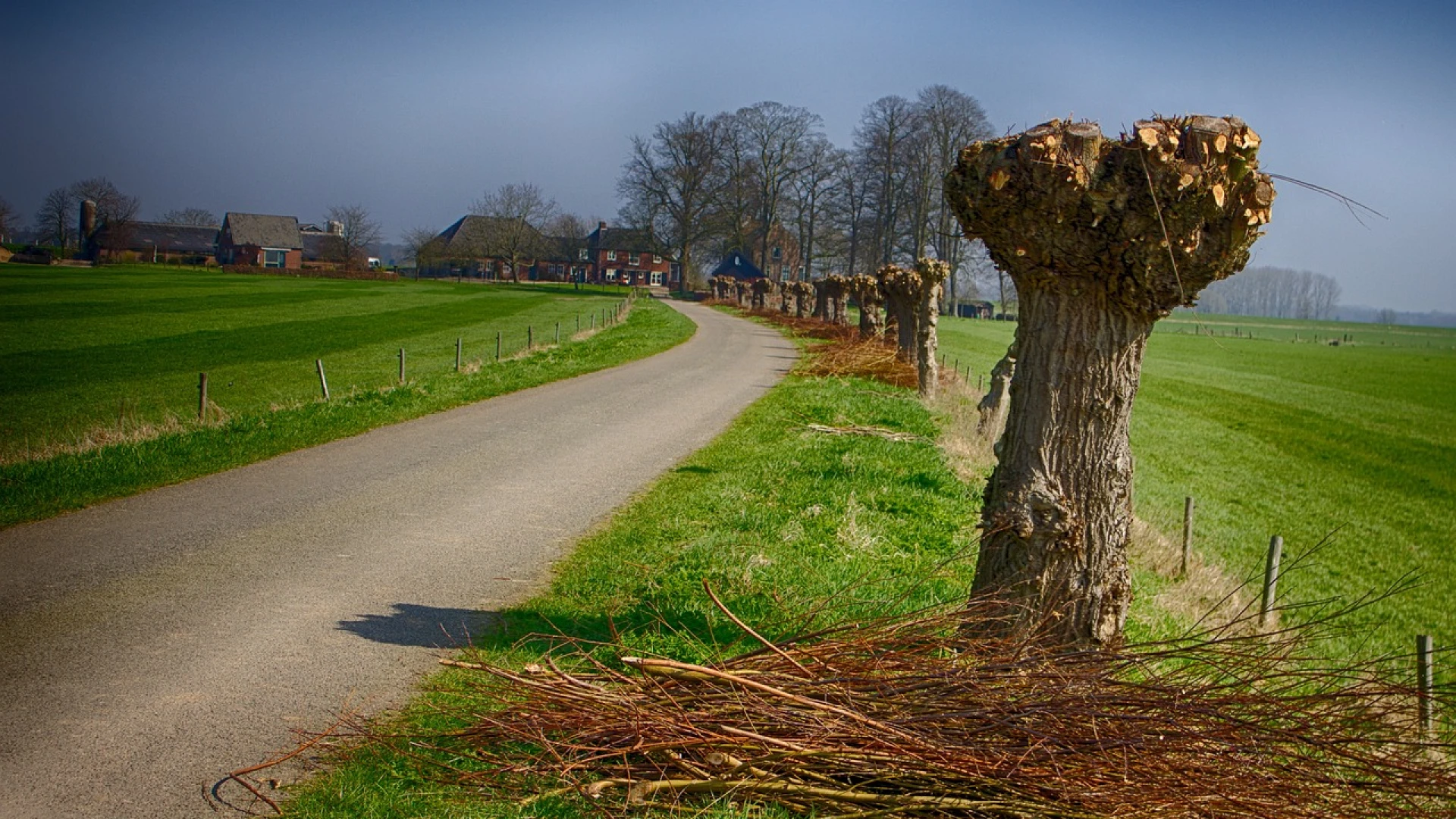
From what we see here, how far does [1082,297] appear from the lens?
18.1ft

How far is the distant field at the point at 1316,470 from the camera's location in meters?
16.4

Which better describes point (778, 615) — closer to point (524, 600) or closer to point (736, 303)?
point (524, 600)

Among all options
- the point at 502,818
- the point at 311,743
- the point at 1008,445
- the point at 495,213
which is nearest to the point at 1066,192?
the point at 1008,445

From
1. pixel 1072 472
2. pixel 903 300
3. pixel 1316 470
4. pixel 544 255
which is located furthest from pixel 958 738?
pixel 544 255

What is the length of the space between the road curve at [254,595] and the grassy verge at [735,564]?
21.1 inches

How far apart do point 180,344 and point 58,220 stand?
16.4 feet

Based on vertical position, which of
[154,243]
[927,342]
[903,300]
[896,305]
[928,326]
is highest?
[154,243]

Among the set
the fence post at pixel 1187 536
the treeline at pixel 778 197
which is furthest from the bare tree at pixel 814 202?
the fence post at pixel 1187 536

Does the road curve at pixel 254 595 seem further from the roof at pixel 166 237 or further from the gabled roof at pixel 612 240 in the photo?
the gabled roof at pixel 612 240

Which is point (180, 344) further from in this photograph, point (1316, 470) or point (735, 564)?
point (1316, 470)

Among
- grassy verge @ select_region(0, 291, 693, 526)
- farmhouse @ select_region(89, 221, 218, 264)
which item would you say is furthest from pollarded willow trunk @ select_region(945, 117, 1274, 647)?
farmhouse @ select_region(89, 221, 218, 264)

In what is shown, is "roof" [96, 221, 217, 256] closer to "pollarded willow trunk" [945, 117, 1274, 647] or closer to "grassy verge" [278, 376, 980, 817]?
"grassy verge" [278, 376, 980, 817]

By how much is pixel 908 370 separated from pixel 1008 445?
2023 centimetres

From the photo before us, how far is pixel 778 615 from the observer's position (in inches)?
280
